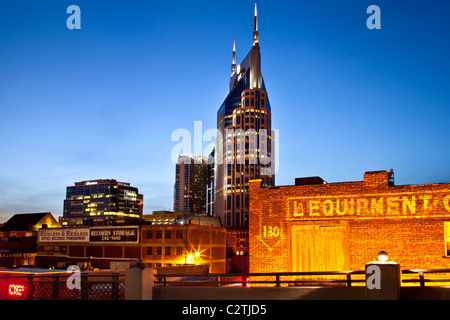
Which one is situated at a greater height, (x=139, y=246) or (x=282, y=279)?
(x=282, y=279)

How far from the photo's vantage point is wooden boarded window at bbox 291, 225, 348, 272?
57.6ft

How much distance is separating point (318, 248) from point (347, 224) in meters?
1.67

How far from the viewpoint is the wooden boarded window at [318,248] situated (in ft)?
57.6

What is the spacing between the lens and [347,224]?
57.3 feet

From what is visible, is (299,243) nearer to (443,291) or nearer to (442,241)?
(442,241)

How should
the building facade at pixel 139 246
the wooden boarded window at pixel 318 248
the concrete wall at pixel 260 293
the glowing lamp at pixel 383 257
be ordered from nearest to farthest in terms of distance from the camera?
the glowing lamp at pixel 383 257
the concrete wall at pixel 260 293
the wooden boarded window at pixel 318 248
the building facade at pixel 139 246

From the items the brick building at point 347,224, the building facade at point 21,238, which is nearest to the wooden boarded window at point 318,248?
the brick building at point 347,224

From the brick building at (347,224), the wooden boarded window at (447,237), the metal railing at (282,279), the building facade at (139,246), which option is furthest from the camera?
the building facade at (139,246)

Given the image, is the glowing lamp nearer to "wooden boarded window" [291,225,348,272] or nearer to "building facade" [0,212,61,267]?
"wooden boarded window" [291,225,348,272]

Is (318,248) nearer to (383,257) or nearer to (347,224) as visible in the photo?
(347,224)

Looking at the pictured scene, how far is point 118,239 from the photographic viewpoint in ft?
227

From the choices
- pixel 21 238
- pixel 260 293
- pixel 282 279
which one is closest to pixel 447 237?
pixel 282 279

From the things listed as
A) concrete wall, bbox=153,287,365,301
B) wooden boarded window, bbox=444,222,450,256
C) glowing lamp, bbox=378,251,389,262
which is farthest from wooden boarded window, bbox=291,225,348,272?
glowing lamp, bbox=378,251,389,262

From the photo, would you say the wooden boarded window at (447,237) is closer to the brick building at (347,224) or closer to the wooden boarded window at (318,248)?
the brick building at (347,224)
